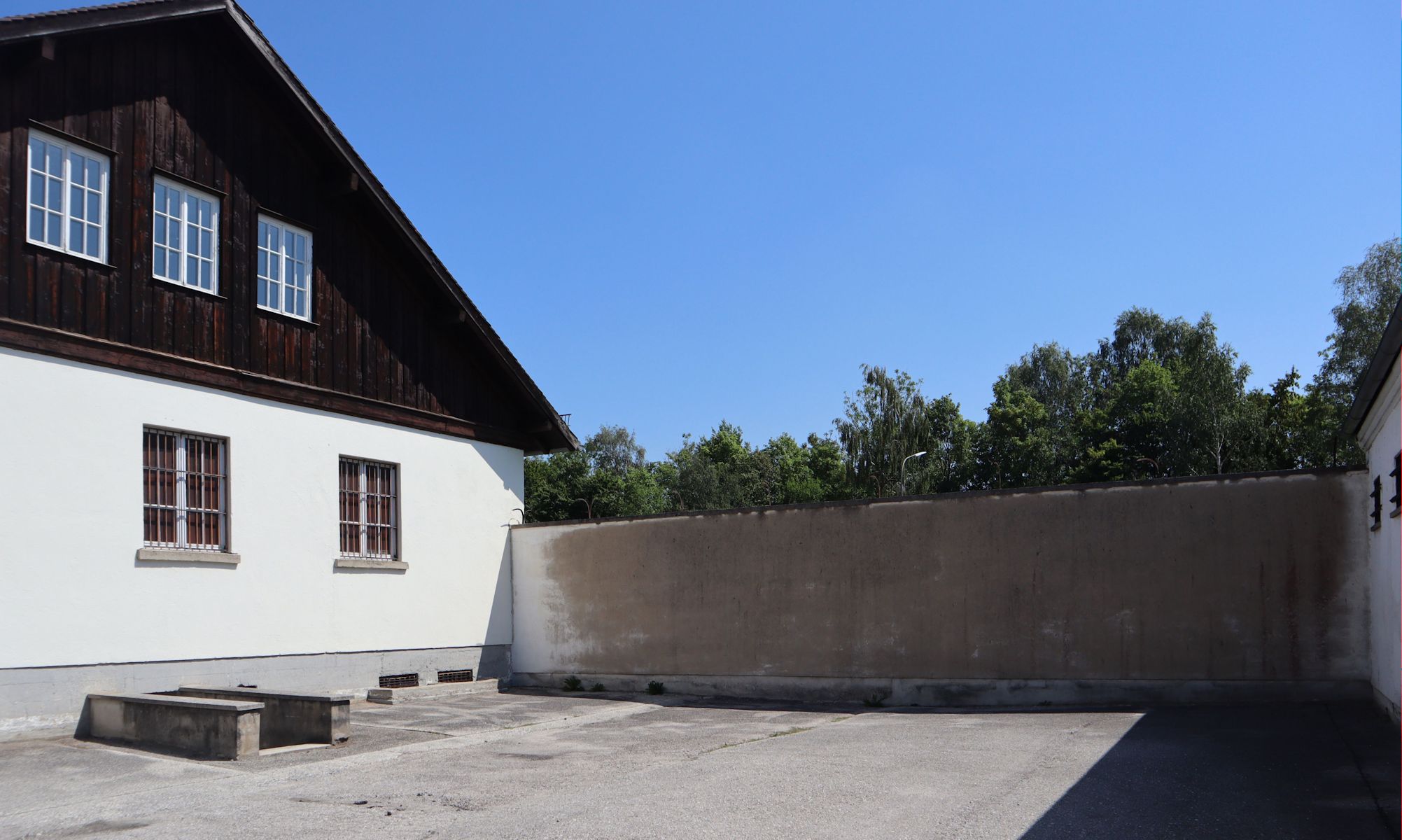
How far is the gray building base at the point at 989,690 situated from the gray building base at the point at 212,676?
2.15 meters

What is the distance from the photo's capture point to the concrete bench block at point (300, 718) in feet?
33.3

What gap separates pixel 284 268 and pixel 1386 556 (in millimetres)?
13509

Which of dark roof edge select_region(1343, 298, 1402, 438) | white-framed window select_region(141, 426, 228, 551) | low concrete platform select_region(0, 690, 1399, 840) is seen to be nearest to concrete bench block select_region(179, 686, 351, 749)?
low concrete platform select_region(0, 690, 1399, 840)

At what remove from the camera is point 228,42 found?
13625 millimetres

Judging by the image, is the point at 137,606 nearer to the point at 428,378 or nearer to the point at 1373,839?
the point at 428,378

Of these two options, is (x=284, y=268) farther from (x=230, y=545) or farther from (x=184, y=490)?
(x=230, y=545)

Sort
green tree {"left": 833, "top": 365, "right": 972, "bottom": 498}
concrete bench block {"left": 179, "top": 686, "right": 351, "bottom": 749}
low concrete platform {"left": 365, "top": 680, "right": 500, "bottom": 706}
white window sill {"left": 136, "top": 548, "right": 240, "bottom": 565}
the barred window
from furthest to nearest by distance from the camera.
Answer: green tree {"left": 833, "top": 365, "right": 972, "bottom": 498}, low concrete platform {"left": 365, "top": 680, "right": 500, "bottom": 706}, white window sill {"left": 136, "top": 548, "right": 240, "bottom": 565}, concrete bench block {"left": 179, "top": 686, "right": 351, "bottom": 749}, the barred window

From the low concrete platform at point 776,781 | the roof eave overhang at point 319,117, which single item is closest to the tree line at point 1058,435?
the roof eave overhang at point 319,117

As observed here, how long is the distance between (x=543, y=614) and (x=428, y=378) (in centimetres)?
427

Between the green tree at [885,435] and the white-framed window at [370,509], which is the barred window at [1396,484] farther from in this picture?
the green tree at [885,435]

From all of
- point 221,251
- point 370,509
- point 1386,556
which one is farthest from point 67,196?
point 1386,556

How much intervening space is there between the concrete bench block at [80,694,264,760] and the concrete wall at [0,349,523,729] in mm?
451

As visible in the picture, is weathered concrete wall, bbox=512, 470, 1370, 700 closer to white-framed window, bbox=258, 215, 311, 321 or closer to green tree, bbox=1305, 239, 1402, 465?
white-framed window, bbox=258, 215, 311, 321

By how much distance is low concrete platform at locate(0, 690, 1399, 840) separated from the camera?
260 inches
